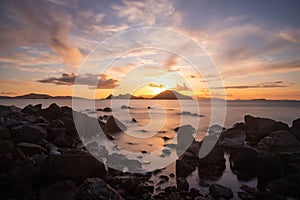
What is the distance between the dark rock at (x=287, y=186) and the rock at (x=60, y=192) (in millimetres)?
8669

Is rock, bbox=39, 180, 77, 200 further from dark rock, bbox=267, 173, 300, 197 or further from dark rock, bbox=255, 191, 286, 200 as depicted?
dark rock, bbox=267, 173, 300, 197

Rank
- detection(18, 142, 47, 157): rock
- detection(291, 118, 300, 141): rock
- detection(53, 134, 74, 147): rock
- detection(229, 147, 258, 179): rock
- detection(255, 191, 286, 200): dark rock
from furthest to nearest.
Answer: detection(291, 118, 300, 141): rock → detection(53, 134, 74, 147): rock → detection(229, 147, 258, 179): rock → detection(18, 142, 47, 157): rock → detection(255, 191, 286, 200): dark rock

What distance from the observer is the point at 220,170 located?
1355cm

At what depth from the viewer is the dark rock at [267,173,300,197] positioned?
9859 millimetres

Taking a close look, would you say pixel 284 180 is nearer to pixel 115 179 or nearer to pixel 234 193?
pixel 234 193

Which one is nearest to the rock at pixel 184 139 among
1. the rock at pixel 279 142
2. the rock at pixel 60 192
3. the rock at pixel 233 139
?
the rock at pixel 233 139

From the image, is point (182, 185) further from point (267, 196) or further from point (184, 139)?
point (184, 139)

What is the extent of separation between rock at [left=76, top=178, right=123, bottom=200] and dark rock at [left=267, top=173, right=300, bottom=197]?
725 centimetres

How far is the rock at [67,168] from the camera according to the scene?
9180 mm

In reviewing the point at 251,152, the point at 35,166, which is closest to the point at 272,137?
the point at 251,152

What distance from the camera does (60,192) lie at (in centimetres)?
793

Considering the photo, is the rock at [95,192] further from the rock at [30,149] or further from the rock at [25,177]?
the rock at [30,149]

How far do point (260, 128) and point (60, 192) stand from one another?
70.5 ft

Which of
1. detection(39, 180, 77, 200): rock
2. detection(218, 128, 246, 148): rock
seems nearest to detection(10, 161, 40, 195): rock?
detection(39, 180, 77, 200): rock
